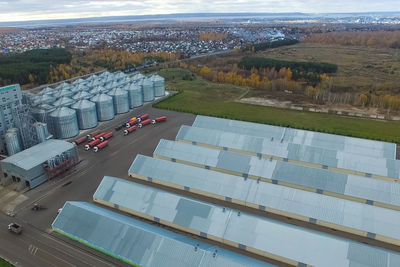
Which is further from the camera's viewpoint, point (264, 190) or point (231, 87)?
point (231, 87)

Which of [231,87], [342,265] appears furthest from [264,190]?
[231,87]

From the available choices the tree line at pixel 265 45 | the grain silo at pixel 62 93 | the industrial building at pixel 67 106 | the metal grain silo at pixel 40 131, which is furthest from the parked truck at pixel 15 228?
the tree line at pixel 265 45

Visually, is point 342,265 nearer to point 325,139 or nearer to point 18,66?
point 325,139

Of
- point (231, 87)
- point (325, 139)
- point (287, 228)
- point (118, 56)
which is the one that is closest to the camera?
point (287, 228)

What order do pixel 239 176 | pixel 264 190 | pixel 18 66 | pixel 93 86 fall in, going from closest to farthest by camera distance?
pixel 264 190 < pixel 239 176 < pixel 93 86 < pixel 18 66

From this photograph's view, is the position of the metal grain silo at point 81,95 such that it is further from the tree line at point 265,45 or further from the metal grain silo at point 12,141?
the tree line at point 265,45

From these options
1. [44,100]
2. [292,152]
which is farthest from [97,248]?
[44,100]

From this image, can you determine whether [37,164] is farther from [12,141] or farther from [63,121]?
[63,121]
